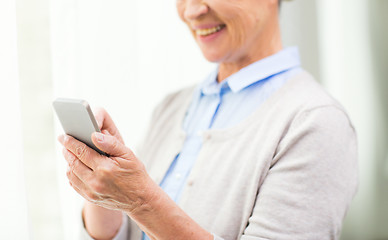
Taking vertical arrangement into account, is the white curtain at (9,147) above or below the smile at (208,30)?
below

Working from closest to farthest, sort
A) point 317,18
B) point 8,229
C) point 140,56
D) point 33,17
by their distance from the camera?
point 8,229, point 33,17, point 140,56, point 317,18

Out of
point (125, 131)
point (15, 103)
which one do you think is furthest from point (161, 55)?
point (15, 103)

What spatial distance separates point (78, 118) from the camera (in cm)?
70

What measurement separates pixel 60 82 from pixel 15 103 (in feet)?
0.84

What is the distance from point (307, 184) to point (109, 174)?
0.39m

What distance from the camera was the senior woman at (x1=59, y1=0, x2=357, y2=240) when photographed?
76cm

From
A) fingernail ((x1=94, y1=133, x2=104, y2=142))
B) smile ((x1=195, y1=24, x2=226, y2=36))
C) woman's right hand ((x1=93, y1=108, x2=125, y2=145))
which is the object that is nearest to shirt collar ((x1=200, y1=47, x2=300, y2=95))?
smile ((x1=195, y1=24, x2=226, y2=36))

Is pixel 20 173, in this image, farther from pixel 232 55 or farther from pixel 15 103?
pixel 232 55

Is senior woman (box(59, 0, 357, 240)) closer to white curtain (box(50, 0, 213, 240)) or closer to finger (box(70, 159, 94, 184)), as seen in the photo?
finger (box(70, 159, 94, 184))

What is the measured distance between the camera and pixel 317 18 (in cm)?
167

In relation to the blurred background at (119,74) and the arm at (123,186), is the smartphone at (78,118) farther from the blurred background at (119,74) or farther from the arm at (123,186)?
the blurred background at (119,74)

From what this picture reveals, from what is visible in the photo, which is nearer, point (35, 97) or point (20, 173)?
point (20, 173)

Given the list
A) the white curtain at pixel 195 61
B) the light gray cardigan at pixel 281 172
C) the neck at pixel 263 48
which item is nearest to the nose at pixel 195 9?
the neck at pixel 263 48

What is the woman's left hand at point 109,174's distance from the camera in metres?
0.70
